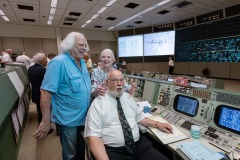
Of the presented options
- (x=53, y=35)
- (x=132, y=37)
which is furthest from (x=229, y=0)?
(x=53, y=35)

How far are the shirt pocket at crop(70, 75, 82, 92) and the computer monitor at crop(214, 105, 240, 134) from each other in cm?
123

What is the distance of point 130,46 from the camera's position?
35.1ft

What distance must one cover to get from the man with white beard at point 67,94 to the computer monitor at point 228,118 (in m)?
1.16

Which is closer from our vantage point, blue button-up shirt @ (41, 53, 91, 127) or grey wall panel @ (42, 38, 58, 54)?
blue button-up shirt @ (41, 53, 91, 127)

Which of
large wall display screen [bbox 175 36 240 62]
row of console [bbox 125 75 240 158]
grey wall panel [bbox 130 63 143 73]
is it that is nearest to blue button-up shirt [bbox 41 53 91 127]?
row of console [bbox 125 75 240 158]

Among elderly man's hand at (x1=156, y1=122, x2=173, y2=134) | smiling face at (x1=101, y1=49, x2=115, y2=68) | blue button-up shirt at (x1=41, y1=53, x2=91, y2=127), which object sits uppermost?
smiling face at (x1=101, y1=49, x2=115, y2=68)

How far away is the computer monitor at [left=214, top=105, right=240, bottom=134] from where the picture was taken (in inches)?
47.5

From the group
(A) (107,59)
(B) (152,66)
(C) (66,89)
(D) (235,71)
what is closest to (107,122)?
(C) (66,89)

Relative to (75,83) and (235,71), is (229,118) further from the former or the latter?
(235,71)

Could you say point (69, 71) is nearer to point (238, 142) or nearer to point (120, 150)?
point (120, 150)

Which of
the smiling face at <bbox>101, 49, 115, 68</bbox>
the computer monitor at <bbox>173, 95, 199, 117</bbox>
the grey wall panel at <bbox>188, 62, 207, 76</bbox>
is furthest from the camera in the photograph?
the grey wall panel at <bbox>188, 62, 207, 76</bbox>

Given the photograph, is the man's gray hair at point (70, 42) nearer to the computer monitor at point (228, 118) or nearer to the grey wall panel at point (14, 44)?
the computer monitor at point (228, 118)

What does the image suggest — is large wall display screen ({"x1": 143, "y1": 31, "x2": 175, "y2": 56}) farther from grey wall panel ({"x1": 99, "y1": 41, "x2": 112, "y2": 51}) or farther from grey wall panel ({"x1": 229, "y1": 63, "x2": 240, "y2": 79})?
grey wall panel ({"x1": 229, "y1": 63, "x2": 240, "y2": 79})

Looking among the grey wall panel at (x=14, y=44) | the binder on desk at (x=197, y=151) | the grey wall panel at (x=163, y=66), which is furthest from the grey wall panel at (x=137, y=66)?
the binder on desk at (x=197, y=151)
